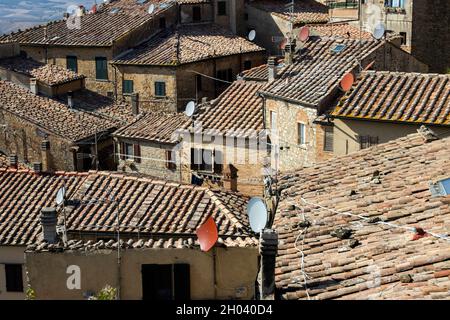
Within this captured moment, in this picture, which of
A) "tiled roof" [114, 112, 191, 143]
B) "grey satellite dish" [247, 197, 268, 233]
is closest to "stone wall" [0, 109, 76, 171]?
"tiled roof" [114, 112, 191, 143]

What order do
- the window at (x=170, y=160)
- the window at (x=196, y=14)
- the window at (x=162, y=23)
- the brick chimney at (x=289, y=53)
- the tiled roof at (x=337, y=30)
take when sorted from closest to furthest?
the brick chimney at (x=289, y=53) → the window at (x=170, y=160) → the tiled roof at (x=337, y=30) → the window at (x=162, y=23) → the window at (x=196, y=14)

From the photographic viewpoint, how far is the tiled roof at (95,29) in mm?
43409

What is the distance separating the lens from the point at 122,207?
22.0 meters

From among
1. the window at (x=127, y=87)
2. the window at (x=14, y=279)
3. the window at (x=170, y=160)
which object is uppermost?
the window at (x=127, y=87)

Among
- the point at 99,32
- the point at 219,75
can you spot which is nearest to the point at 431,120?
the point at 219,75

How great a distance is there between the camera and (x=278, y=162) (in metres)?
29.9

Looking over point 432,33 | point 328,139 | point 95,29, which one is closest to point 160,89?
point 95,29

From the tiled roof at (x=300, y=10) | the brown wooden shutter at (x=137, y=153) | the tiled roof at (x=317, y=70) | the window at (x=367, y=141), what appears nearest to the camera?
the window at (x=367, y=141)

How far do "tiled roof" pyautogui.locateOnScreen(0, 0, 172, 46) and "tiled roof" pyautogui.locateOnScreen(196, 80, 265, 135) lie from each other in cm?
1112

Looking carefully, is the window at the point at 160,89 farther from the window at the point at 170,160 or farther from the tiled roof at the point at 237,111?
the window at the point at 170,160

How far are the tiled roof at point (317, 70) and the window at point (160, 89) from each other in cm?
1191

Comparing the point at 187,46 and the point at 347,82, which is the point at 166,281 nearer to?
the point at 347,82

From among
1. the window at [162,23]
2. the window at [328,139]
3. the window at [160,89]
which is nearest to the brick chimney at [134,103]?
the window at [160,89]

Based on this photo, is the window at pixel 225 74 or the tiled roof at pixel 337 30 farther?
the window at pixel 225 74
